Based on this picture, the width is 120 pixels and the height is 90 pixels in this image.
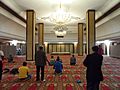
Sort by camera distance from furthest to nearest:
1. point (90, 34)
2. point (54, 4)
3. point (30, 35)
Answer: point (30, 35) → point (90, 34) → point (54, 4)

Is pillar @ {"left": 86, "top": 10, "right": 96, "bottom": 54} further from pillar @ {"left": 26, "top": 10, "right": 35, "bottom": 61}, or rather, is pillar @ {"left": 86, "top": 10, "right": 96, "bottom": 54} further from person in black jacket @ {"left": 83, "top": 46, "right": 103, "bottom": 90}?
person in black jacket @ {"left": 83, "top": 46, "right": 103, "bottom": 90}

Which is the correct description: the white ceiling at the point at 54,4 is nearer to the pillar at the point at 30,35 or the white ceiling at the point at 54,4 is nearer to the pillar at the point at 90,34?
the pillar at the point at 30,35

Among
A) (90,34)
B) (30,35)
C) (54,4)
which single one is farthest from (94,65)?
(30,35)

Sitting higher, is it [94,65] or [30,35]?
[30,35]

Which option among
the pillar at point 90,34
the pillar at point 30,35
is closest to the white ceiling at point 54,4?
the pillar at point 30,35

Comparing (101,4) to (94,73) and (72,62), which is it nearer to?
(72,62)

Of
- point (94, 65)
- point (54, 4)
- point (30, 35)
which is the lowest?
point (94, 65)

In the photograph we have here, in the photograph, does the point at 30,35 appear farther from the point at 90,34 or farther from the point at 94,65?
the point at 94,65

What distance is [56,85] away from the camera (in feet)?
23.0

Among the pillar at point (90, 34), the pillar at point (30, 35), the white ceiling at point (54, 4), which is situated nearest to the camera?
the white ceiling at point (54, 4)

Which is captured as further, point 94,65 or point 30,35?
point 30,35

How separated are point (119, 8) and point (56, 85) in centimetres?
888

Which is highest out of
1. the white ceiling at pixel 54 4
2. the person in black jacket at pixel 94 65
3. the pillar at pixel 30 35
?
the white ceiling at pixel 54 4

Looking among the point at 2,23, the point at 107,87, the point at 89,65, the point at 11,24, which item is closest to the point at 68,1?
the point at 2,23
